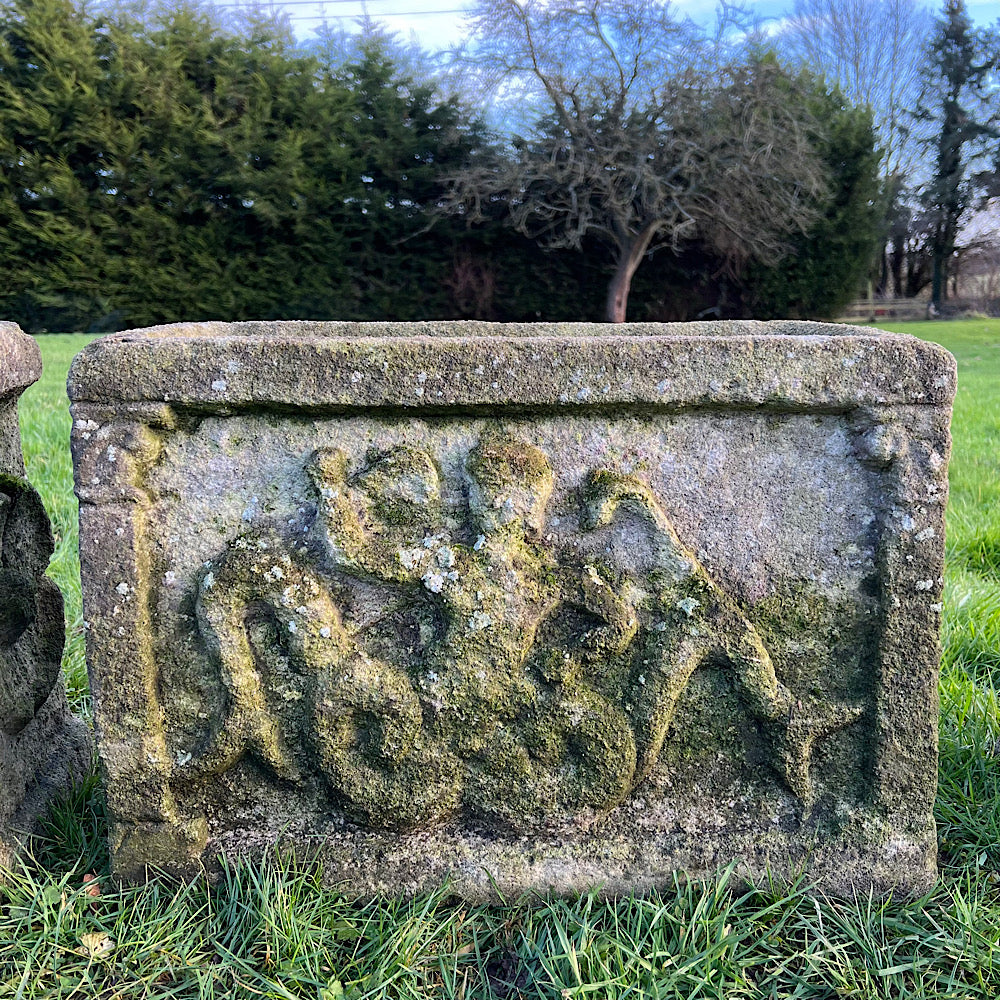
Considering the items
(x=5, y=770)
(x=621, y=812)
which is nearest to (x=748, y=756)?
(x=621, y=812)

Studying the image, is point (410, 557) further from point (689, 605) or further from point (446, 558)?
point (689, 605)

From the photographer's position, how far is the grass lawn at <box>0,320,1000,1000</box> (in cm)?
138

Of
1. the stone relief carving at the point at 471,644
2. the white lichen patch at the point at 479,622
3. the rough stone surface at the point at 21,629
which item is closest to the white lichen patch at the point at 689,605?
the stone relief carving at the point at 471,644

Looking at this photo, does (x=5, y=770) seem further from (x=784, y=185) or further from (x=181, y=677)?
(x=784, y=185)

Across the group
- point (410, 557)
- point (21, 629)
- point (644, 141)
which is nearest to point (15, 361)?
point (21, 629)

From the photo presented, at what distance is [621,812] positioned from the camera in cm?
157

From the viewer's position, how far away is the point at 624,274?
12.6 metres

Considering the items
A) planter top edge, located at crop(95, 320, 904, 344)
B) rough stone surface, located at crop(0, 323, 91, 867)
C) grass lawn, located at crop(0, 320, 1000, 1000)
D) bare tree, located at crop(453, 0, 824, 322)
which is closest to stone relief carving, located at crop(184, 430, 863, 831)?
grass lawn, located at crop(0, 320, 1000, 1000)

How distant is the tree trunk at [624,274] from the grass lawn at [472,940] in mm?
11346

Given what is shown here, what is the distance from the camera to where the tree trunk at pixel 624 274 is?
40.3ft

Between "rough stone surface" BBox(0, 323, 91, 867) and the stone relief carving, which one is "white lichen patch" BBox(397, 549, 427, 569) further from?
"rough stone surface" BBox(0, 323, 91, 867)

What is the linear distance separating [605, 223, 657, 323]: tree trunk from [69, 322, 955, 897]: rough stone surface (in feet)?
36.7

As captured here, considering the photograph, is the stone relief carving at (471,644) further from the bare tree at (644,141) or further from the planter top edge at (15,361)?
the bare tree at (644,141)

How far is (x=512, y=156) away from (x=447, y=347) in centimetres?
1199
